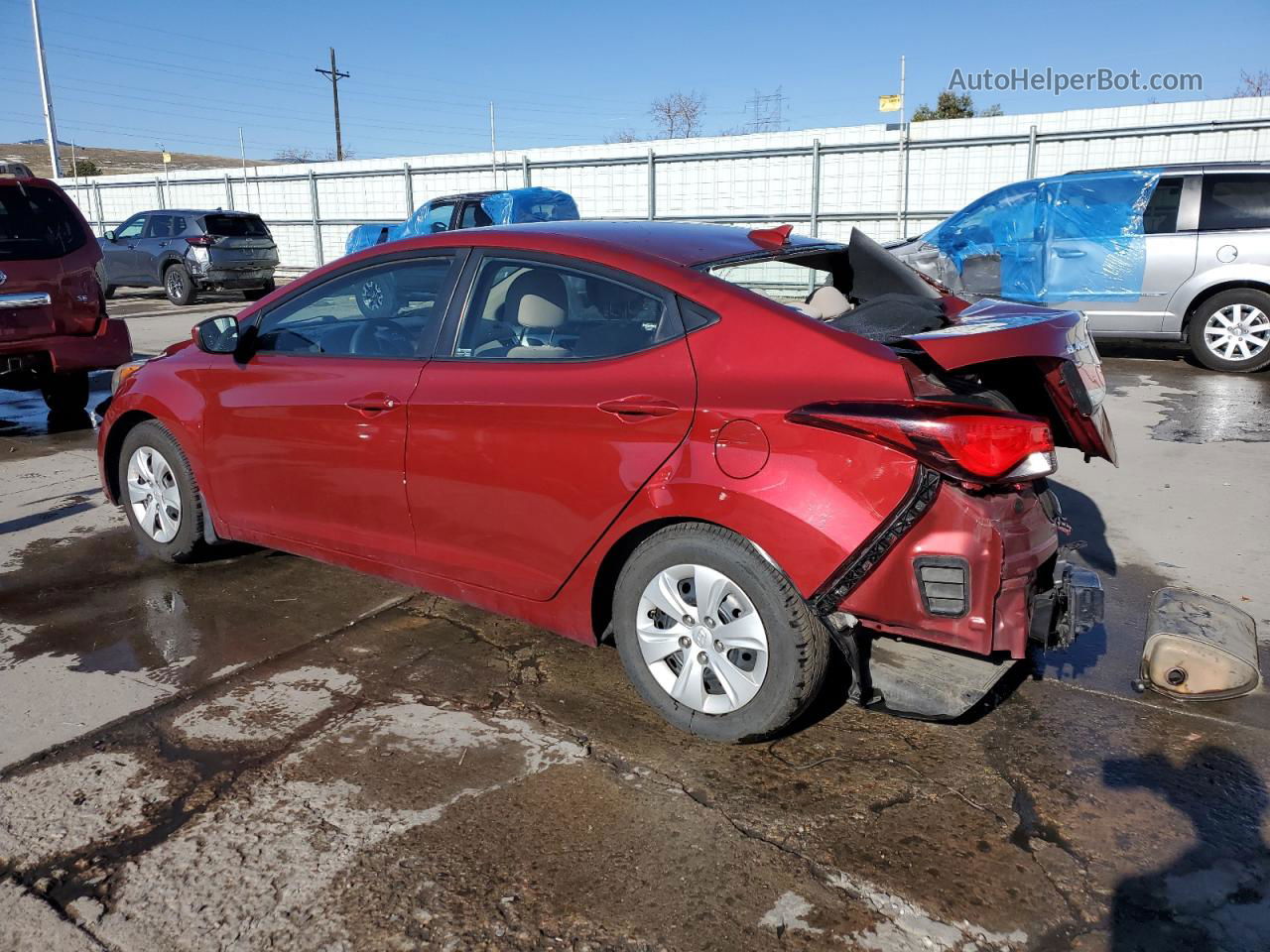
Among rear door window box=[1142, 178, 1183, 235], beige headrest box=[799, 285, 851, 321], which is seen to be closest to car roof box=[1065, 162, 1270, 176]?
rear door window box=[1142, 178, 1183, 235]

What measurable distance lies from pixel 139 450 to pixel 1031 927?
4333 mm

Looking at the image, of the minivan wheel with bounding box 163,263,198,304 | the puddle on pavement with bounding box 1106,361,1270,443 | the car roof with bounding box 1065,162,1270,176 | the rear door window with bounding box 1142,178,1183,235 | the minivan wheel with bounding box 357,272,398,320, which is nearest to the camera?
the minivan wheel with bounding box 357,272,398,320

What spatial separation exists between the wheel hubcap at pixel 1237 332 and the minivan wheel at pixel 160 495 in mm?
9289

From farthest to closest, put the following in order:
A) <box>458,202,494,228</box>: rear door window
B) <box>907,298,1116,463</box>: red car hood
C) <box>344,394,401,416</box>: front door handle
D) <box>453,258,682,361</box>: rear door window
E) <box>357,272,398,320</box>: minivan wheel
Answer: <box>458,202,494,228</box>: rear door window
<box>357,272,398,320</box>: minivan wheel
<box>344,394,401,416</box>: front door handle
<box>453,258,682,361</box>: rear door window
<box>907,298,1116,463</box>: red car hood

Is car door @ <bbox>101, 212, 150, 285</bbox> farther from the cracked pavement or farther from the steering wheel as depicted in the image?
the steering wheel

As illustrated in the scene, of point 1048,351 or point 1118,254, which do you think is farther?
point 1118,254

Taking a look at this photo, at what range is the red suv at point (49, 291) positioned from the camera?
24.6 ft

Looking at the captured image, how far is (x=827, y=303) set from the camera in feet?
12.7

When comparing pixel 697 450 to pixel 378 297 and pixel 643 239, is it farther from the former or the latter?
pixel 378 297

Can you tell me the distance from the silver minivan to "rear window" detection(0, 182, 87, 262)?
721cm

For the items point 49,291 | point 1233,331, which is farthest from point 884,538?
point 1233,331

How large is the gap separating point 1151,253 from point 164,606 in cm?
931

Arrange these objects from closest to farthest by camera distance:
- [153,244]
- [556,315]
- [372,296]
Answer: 1. [556,315]
2. [372,296]
3. [153,244]

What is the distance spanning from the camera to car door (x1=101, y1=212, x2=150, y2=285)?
779 inches
